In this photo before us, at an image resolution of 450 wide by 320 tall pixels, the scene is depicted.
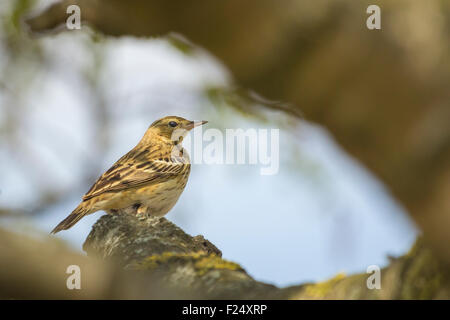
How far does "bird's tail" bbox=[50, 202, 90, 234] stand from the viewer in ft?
17.5

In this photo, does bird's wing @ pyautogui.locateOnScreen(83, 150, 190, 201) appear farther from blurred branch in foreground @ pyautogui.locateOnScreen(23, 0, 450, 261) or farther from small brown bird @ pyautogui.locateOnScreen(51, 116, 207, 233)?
blurred branch in foreground @ pyautogui.locateOnScreen(23, 0, 450, 261)

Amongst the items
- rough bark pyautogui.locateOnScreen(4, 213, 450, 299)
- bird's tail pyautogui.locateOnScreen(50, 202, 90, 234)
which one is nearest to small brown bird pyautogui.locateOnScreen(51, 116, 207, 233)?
bird's tail pyautogui.locateOnScreen(50, 202, 90, 234)

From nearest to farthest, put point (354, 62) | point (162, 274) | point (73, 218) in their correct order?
1. point (354, 62)
2. point (162, 274)
3. point (73, 218)

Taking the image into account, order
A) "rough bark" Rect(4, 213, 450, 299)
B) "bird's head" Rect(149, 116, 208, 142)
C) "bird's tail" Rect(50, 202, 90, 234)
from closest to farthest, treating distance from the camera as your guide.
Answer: "rough bark" Rect(4, 213, 450, 299) → "bird's tail" Rect(50, 202, 90, 234) → "bird's head" Rect(149, 116, 208, 142)

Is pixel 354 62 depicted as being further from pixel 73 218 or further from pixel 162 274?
pixel 73 218

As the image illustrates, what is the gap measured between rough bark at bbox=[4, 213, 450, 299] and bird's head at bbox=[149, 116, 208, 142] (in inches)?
106

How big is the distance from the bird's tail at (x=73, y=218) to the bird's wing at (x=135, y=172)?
0.37ft

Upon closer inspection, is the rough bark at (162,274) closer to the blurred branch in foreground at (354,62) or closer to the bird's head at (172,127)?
the blurred branch in foreground at (354,62)

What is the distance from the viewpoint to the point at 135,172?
6.08m

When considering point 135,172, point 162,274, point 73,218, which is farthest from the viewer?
point 135,172

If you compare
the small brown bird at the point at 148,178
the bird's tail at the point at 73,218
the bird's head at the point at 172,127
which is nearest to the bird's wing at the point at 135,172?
the small brown bird at the point at 148,178

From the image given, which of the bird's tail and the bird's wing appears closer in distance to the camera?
the bird's tail

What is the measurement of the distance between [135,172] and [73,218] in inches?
35.9

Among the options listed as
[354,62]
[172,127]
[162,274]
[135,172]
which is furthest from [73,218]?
[354,62]
